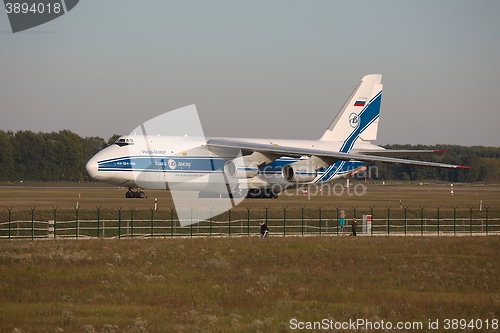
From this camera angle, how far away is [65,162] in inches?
3415

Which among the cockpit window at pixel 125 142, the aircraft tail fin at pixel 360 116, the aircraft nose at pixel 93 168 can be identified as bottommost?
the aircraft nose at pixel 93 168

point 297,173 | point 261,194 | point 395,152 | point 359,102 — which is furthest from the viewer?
point 359,102

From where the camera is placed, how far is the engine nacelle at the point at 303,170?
3975 centimetres

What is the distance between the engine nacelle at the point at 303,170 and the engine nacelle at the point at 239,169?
1984 mm

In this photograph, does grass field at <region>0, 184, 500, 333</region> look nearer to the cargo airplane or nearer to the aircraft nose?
the cargo airplane

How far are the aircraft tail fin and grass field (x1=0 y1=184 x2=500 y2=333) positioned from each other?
1707 cm

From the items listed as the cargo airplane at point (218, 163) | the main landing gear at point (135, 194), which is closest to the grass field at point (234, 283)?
the cargo airplane at point (218, 163)

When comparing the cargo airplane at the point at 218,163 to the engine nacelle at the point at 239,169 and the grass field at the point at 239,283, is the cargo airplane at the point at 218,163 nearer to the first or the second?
the engine nacelle at the point at 239,169

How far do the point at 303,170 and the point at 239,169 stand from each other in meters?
4.00

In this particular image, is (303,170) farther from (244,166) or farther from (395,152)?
(395,152)

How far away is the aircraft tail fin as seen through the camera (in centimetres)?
4575

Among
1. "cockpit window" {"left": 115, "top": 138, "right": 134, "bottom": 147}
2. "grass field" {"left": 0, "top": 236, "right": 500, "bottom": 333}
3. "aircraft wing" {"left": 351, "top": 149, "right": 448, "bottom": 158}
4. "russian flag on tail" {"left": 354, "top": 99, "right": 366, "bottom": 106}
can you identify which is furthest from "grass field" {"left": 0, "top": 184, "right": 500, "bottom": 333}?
"russian flag on tail" {"left": 354, "top": 99, "right": 366, "bottom": 106}

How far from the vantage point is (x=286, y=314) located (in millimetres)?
14547

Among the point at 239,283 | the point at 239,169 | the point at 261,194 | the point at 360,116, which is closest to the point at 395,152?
the point at 360,116
